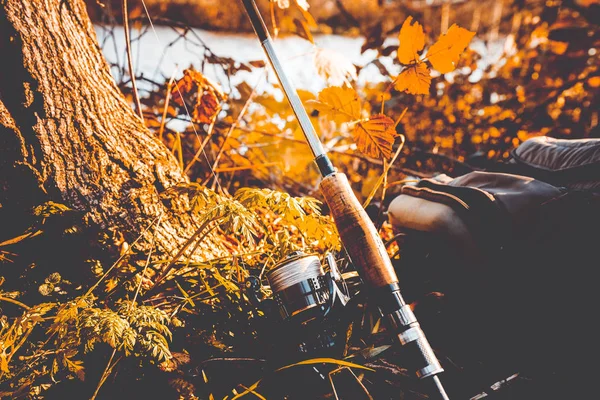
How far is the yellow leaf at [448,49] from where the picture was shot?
1209 millimetres

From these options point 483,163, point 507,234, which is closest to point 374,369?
point 507,234

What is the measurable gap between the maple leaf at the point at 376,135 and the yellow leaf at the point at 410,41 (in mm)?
181

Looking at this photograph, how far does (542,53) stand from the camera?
319cm

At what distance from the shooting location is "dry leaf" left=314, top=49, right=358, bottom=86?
144 centimetres

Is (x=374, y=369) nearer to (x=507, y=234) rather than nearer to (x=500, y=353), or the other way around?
(x=500, y=353)

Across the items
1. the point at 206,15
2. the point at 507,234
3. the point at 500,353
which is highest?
the point at 206,15

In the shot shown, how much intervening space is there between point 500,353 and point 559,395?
6.3 inches

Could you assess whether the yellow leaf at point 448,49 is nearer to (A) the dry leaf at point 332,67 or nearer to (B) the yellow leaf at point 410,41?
(B) the yellow leaf at point 410,41

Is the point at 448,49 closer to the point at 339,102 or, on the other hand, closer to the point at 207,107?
the point at 339,102

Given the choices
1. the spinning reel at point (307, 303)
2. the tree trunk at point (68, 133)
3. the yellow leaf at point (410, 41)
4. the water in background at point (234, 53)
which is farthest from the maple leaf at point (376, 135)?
the water in background at point (234, 53)

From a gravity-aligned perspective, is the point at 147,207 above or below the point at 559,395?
above

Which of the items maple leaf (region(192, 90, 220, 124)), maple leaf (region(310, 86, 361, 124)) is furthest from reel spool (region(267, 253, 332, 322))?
maple leaf (region(192, 90, 220, 124))

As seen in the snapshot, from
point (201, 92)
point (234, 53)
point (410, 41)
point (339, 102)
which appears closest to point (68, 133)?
point (201, 92)

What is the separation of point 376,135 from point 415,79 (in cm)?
19
